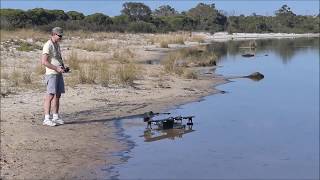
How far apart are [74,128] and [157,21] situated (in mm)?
75489

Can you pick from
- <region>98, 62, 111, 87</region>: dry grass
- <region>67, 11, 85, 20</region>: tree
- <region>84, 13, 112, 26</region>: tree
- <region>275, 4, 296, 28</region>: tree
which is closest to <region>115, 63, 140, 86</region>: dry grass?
<region>98, 62, 111, 87</region>: dry grass

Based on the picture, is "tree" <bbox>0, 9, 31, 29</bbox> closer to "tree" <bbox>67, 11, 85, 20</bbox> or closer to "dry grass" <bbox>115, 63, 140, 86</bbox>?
"tree" <bbox>67, 11, 85, 20</bbox>

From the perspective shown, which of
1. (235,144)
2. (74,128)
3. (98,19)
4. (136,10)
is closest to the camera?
(235,144)

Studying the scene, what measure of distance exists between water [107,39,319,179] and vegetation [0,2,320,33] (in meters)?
34.2

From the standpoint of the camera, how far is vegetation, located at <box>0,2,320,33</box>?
6156 cm

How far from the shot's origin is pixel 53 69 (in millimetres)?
9961

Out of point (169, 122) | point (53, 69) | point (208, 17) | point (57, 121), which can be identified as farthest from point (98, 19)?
point (53, 69)

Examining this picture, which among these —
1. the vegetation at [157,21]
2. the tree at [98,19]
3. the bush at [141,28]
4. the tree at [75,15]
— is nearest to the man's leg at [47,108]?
the vegetation at [157,21]

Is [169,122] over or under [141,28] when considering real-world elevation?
under

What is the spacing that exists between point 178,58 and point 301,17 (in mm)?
104069

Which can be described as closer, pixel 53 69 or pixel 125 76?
pixel 53 69

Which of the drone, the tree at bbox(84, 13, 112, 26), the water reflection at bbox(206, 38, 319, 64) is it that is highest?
the tree at bbox(84, 13, 112, 26)

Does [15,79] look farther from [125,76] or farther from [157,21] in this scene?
[157,21]

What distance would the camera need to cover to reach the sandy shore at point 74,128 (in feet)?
25.2
